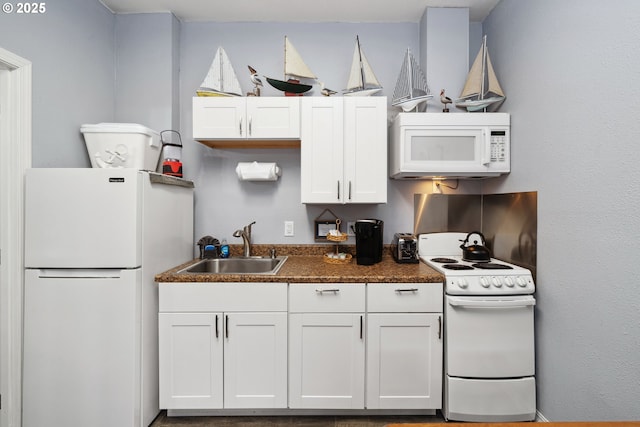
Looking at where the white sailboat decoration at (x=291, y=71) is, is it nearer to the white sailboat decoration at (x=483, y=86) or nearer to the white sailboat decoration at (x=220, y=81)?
the white sailboat decoration at (x=220, y=81)

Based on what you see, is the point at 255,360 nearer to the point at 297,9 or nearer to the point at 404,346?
the point at 404,346

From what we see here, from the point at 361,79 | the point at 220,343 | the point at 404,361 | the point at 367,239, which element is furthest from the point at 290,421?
the point at 361,79

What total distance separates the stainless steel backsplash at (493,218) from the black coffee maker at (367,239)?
1.71 feet

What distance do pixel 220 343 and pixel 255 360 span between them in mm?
233

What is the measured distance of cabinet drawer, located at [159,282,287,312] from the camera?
183 cm

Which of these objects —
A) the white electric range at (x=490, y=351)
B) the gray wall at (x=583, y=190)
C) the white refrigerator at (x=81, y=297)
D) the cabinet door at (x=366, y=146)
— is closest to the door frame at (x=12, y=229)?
the white refrigerator at (x=81, y=297)

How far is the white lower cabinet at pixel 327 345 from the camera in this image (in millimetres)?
1843

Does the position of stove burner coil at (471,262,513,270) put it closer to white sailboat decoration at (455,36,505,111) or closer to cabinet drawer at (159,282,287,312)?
white sailboat decoration at (455,36,505,111)

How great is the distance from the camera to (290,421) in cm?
189

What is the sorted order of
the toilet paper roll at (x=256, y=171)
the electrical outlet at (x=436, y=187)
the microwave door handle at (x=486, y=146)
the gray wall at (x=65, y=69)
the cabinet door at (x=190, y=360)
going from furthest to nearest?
1. the electrical outlet at (x=436, y=187)
2. the toilet paper roll at (x=256, y=171)
3. the microwave door handle at (x=486, y=146)
4. the cabinet door at (x=190, y=360)
5. the gray wall at (x=65, y=69)

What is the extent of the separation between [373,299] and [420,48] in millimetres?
2013

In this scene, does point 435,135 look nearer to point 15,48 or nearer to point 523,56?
point 523,56

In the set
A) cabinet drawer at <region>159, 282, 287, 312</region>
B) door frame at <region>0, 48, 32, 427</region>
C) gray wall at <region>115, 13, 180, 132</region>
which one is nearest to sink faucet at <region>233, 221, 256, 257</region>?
cabinet drawer at <region>159, 282, 287, 312</region>

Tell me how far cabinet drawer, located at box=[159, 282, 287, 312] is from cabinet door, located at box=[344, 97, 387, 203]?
831 millimetres
